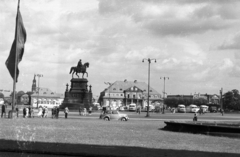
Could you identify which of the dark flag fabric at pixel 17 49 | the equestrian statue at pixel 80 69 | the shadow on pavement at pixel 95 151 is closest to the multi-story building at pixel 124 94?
the equestrian statue at pixel 80 69

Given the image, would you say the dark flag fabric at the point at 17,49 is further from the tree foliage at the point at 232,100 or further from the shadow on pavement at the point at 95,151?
the tree foliage at the point at 232,100

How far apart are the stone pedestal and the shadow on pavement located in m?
48.8

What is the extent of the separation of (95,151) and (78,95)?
5103cm

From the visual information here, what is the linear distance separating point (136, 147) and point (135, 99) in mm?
136215

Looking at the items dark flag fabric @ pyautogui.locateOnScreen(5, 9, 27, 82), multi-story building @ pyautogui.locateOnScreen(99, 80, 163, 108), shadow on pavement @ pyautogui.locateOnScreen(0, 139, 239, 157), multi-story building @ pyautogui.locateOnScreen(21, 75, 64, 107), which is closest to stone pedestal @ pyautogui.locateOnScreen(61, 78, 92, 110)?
dark flag fabric @ pyautogui.locateOnScreen(5, 9, 27, 82)

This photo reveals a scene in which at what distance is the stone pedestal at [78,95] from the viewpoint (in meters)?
63.6

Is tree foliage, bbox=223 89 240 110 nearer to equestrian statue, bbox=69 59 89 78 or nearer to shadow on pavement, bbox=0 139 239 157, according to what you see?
equestrian statue, bbox=69 59 89 78

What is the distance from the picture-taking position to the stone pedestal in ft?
209

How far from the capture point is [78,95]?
63781 mm

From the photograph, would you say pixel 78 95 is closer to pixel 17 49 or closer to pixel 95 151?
pixel 17 49

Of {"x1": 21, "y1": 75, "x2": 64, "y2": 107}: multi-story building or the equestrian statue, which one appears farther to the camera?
{"x1": 21, "y1": 75, "x2": 64, "y2": 107}: multi-story building

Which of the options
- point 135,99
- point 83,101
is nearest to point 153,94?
point 135,99

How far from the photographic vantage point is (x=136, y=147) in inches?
563

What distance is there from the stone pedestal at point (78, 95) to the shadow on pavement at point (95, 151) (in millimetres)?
48761
